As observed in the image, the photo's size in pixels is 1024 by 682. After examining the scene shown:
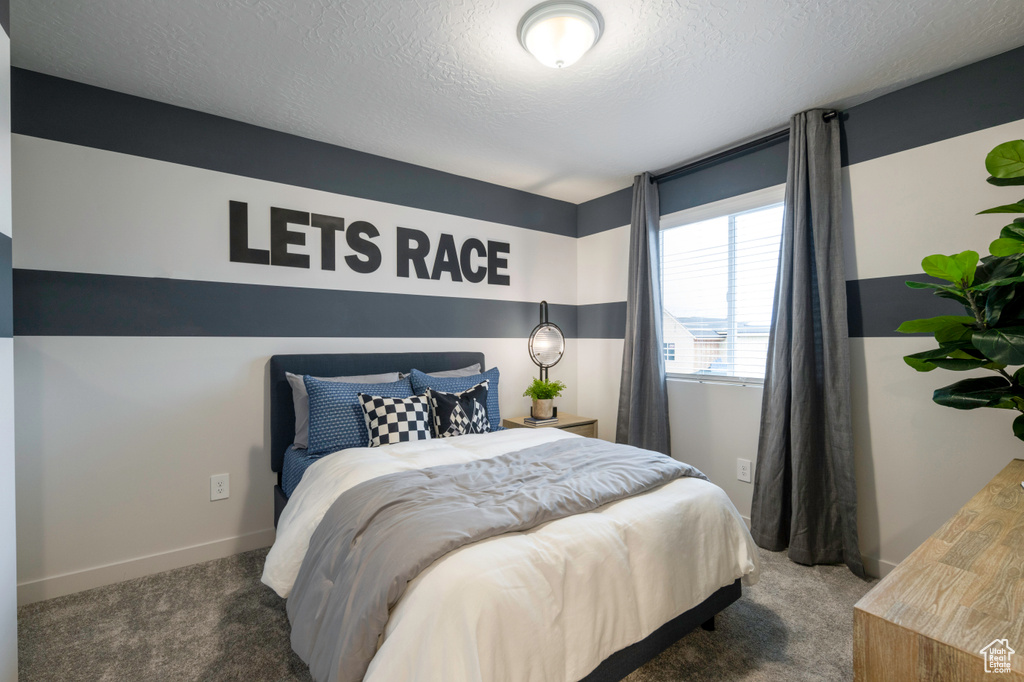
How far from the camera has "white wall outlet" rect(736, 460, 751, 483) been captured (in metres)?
3.03

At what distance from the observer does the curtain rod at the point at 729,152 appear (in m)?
2.78

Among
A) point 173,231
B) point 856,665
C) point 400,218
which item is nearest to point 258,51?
point 173,231

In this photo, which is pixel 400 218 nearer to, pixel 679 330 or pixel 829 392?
pixel 679 330

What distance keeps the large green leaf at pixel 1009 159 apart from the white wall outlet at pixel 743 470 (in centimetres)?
205

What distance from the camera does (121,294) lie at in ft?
7.79

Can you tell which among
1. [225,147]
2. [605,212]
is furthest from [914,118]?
[225,147]

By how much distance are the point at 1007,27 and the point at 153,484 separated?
180 inches

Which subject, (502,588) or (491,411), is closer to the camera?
(502,588)

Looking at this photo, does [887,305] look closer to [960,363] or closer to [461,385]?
[960,363]

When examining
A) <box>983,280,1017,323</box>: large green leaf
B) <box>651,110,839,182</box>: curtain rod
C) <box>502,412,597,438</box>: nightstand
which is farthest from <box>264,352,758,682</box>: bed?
<box>651,110,839,182</box>: curtain rod

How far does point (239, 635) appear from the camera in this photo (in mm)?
1931

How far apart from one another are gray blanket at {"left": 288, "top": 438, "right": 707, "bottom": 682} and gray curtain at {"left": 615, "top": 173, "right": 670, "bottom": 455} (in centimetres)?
141

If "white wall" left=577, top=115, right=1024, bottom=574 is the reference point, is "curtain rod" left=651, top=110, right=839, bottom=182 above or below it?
above

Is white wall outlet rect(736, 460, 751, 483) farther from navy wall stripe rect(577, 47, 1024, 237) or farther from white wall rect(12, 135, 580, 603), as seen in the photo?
white wall rect(12, 135, 580, 603)
